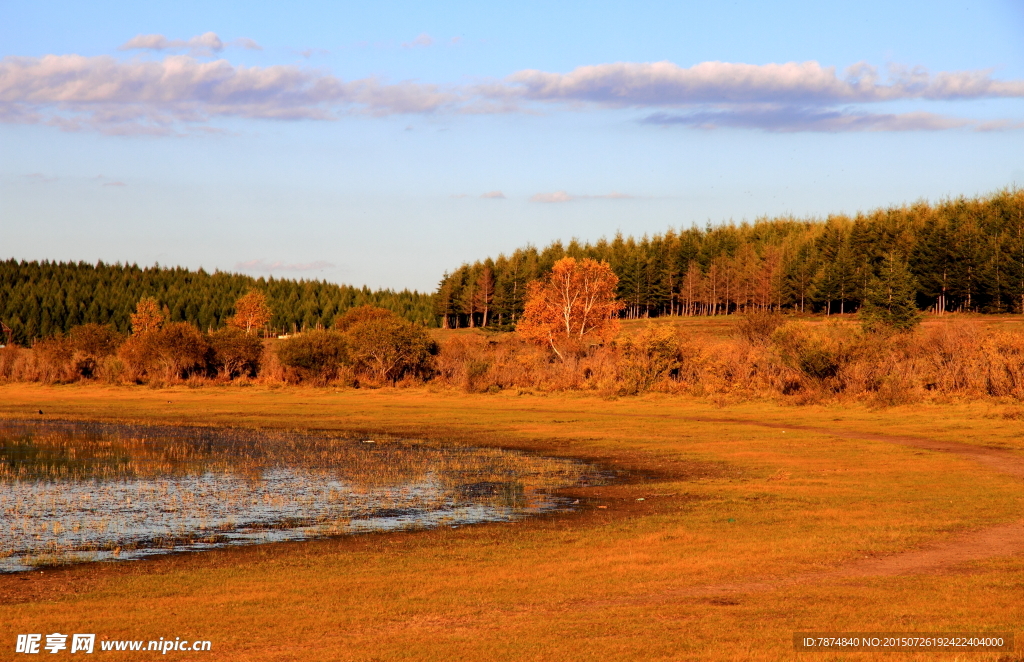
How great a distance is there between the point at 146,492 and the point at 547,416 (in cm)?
2130

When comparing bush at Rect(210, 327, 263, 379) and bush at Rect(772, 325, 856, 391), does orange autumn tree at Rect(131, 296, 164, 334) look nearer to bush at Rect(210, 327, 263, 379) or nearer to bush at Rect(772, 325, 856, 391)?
bush at Rect(210, 327, 263, 379)

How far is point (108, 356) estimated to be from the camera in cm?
6712

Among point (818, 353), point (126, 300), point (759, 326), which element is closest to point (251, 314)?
point (126, 300)

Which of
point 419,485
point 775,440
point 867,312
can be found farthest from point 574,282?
point 419,485

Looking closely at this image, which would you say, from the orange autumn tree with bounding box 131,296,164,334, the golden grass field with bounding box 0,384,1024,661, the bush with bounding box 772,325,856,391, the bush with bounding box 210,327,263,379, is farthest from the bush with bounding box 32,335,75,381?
the orange autumn tree with bounding box 131,296,164,334

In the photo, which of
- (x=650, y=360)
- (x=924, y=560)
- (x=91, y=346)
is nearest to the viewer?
(x=924, y=560)

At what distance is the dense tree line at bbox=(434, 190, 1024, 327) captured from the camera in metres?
100

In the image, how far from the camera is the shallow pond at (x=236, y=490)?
649 inches

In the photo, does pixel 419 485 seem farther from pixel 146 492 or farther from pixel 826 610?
pixel 826 610

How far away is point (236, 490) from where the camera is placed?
21.7m

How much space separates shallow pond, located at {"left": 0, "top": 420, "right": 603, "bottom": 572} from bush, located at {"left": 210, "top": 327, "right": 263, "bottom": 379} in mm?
28940

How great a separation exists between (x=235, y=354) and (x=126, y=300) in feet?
376

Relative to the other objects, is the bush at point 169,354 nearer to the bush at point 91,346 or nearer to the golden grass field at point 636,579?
the bush at point 91,346

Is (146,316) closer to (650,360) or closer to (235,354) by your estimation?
(235,354)
